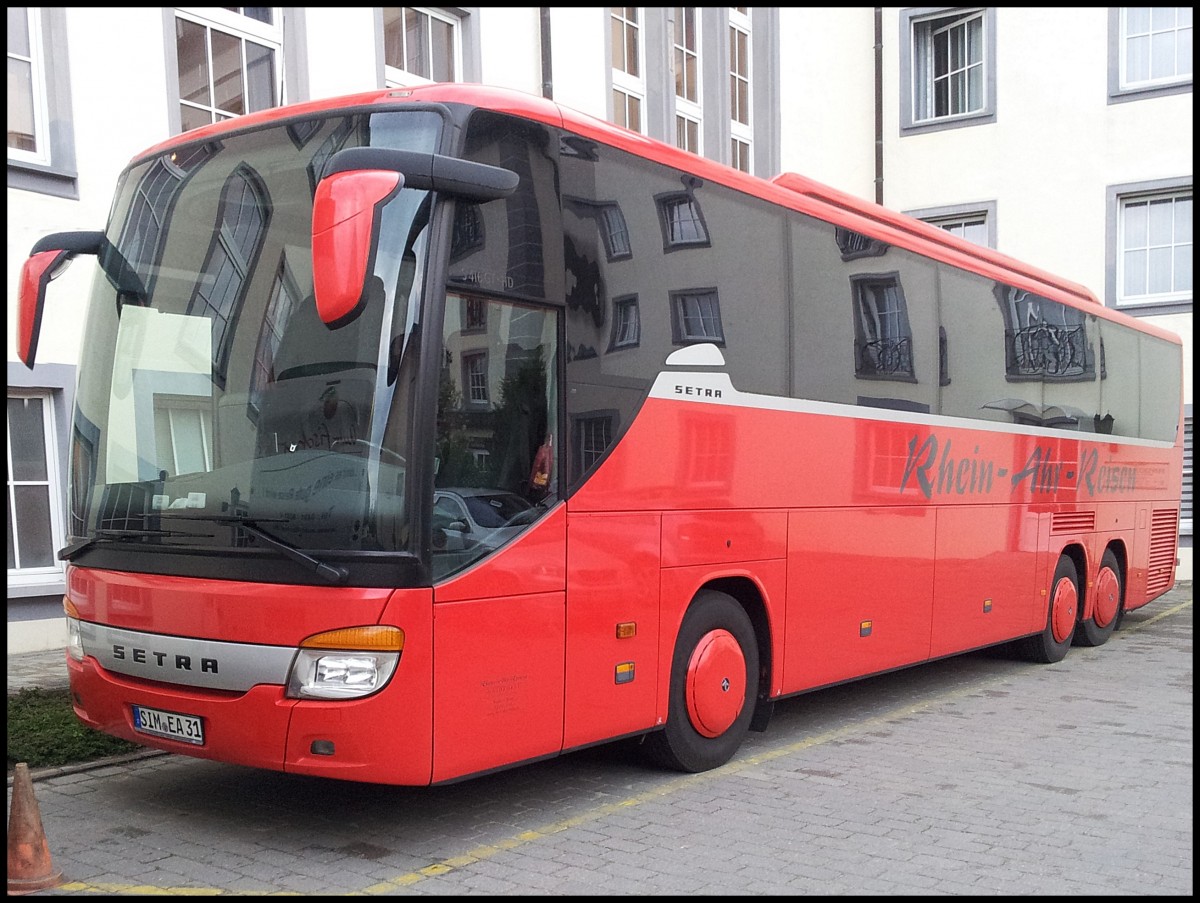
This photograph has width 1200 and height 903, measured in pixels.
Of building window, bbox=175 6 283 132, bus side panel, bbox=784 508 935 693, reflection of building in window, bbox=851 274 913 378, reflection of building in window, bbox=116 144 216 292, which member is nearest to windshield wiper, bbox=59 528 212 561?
reflection of building in window, bbox=116 144 216 292

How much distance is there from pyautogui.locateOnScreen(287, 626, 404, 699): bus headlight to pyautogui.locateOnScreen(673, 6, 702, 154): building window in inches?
583

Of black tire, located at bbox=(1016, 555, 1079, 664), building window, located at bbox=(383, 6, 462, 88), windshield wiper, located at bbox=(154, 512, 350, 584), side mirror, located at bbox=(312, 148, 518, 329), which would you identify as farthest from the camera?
building window, located at bbox=(383, 6, 462, 88)

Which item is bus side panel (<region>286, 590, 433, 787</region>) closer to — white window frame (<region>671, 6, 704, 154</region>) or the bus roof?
the bus roof

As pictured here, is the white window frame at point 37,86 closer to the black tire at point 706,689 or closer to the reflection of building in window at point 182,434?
the reflection of building in window at point 182,434

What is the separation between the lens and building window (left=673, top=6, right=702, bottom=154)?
18.9 meters

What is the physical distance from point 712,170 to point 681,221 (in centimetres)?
55

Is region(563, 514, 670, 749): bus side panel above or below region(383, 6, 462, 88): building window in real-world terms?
below

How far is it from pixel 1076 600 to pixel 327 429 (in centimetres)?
925

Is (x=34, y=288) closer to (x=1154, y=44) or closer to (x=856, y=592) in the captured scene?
(x=856, y=592)

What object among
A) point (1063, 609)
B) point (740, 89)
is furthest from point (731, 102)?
point (1063, 609)

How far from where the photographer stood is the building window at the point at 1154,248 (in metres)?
20.5

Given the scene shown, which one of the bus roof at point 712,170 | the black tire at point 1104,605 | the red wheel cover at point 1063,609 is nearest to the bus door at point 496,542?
the bus roof at point 712,170

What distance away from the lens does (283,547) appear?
518 cm

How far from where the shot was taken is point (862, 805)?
6.45 metres
